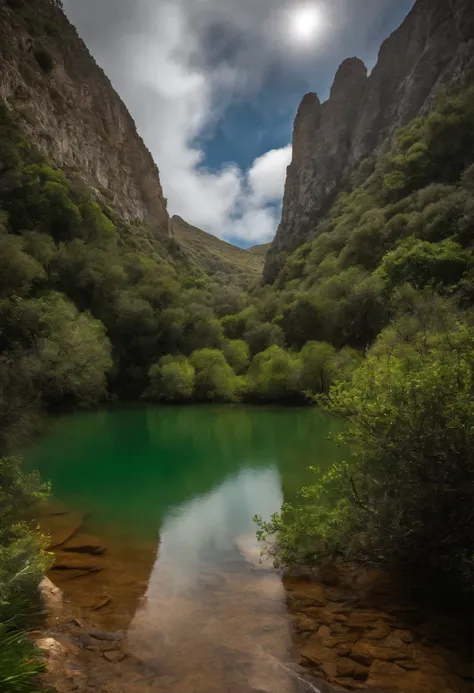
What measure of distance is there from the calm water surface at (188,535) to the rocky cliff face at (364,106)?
208 feet

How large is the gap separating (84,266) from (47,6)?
55498 millimetres

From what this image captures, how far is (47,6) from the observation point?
66.8 meters

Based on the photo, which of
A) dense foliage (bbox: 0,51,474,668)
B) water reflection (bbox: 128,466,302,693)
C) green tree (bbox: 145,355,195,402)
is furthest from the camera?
green tree (bbox: 145,355,195,402)

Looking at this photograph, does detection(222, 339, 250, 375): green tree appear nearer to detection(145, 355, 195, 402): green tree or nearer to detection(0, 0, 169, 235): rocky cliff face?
detection(145, 355, 195, 402): green tree

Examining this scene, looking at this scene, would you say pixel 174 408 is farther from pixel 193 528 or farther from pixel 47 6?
pixel 47 6

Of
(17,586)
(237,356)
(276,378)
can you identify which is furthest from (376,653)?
(237,356)

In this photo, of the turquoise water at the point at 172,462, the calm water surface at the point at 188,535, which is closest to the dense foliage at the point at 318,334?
the calm water surface at the point at 188,535

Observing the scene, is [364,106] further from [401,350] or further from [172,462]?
[401,350]

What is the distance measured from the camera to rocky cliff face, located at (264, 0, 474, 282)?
211 ft

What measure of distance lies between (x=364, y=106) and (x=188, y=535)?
3663 inches

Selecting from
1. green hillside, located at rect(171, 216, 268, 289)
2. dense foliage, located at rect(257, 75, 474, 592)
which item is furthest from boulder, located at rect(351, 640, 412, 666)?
green hillside, located at rect(171, 216, 268, 289)

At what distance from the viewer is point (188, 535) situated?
11.5m

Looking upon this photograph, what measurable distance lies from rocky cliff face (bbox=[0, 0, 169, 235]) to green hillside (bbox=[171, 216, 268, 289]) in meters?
23.3

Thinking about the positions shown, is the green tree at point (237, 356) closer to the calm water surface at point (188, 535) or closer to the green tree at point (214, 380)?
the green tree at point (214, 380)
